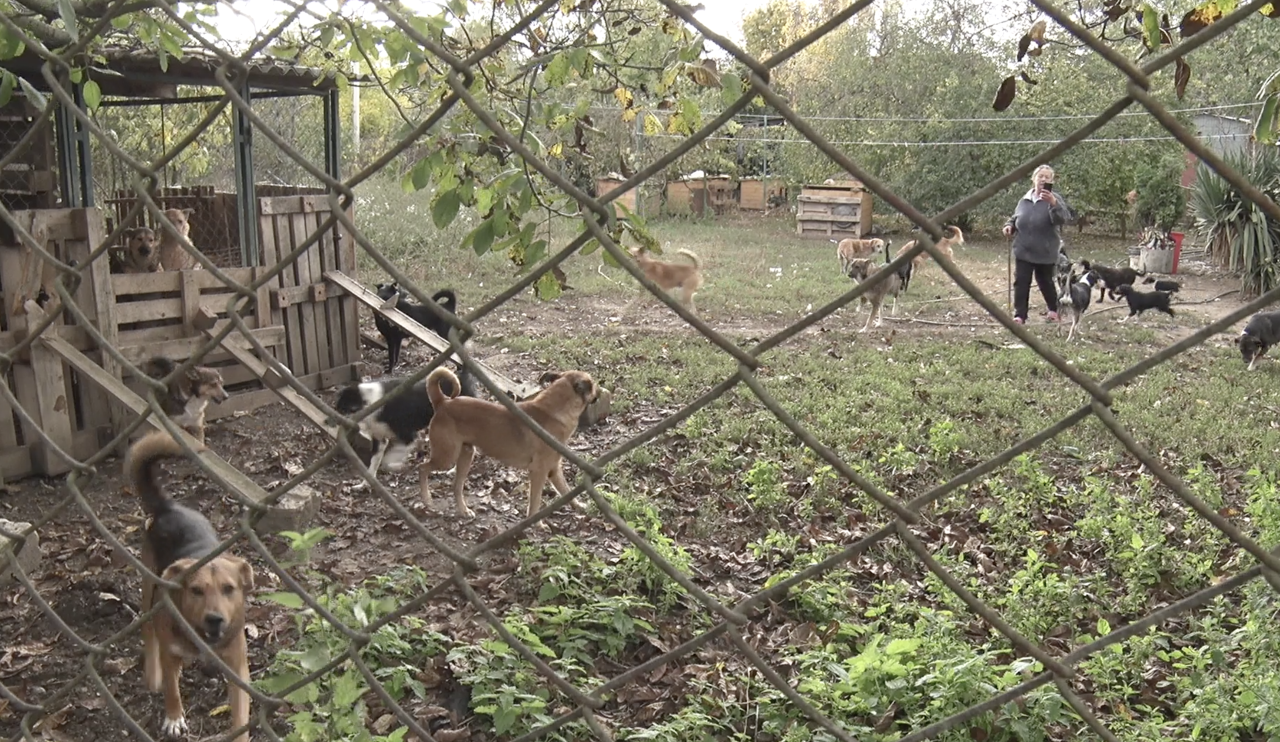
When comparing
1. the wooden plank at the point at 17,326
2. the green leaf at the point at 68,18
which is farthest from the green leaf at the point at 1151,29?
the wooden plank at the point at 17,326

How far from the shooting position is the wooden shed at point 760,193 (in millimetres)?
27375

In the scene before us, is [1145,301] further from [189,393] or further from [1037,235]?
[189,393]

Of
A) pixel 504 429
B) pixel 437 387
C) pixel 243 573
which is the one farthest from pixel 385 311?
pixel 243 573

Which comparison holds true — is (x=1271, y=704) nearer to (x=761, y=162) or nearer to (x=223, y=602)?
(x=223, y=602)

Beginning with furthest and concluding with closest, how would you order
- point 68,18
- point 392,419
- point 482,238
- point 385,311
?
point 385,311 < point 392,419 < point 482,238 < point 68,18

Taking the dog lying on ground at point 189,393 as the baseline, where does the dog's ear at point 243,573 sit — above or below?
above

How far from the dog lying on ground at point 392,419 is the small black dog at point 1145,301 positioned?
32.8 ft

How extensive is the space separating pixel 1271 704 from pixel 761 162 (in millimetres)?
25933

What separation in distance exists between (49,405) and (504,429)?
292 cm

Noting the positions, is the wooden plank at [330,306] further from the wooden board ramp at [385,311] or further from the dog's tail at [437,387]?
the dog's tail at [437,387]

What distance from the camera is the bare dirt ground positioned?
3750mm

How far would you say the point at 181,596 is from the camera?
3.11m

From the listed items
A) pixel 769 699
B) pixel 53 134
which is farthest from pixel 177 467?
pixel 769 699

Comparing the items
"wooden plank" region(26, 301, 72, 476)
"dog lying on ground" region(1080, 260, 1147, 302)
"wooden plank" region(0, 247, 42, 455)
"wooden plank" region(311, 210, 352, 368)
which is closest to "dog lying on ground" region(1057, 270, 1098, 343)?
"dog lying on ground" region(1080, 260, 1147, 302)
